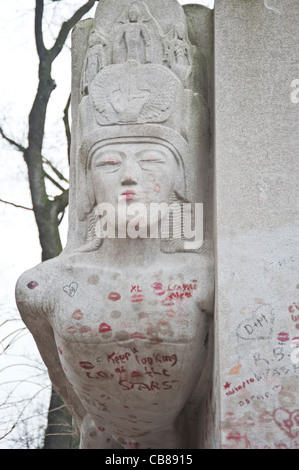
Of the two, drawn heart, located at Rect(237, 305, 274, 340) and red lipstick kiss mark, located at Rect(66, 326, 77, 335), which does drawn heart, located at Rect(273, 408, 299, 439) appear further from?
red lipstick kiss mark, located at Rect(66, 326, 77, 335)

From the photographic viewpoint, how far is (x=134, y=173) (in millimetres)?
4320

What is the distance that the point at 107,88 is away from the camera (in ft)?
14.8

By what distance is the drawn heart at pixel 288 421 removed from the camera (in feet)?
12.4

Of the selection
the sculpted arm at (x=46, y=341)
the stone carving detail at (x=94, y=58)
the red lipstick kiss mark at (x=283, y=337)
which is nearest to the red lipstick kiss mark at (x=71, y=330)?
the sculpted arm at (x=46, y=341)

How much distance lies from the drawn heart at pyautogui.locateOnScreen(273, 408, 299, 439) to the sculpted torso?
592 millimetres

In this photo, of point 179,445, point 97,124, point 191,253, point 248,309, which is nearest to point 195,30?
point 97,124

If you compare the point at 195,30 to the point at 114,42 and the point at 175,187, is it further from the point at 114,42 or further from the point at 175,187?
the point at 175,187

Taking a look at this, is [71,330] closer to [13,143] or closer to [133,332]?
[133,332]

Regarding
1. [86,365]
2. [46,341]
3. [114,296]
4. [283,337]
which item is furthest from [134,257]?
[283,337]

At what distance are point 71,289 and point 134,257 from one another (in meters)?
0.34

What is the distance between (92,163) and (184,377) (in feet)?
3.77

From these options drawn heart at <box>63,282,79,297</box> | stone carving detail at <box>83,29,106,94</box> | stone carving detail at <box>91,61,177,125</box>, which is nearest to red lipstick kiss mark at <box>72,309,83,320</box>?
drawn heart at <box>63,282,79,297</box>

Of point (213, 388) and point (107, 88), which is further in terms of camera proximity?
point (107, 88)

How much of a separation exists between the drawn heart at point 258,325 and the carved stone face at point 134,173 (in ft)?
2.52
